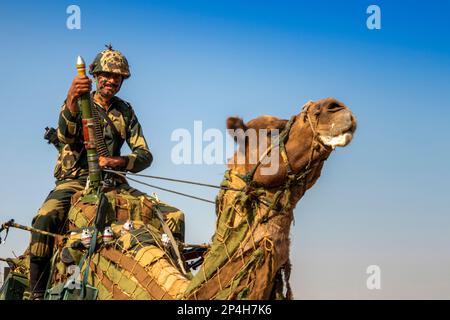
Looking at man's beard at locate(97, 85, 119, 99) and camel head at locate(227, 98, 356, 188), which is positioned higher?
man's beard at locate(97, 85, 119, 99)

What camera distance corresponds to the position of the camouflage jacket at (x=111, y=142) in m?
9.93

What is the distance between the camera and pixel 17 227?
9992 mm

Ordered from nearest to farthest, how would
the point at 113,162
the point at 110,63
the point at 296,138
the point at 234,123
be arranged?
the point at 296,138, the point at 234,123, the point at 113,162, the point at 110,63

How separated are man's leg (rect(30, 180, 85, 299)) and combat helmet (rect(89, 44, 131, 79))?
69.4 inches

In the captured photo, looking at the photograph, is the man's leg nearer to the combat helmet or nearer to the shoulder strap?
the shoulder strap

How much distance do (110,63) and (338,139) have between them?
4.84 metres

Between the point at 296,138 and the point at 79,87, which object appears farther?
Answer: the point at 79,87

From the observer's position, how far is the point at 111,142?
34.7 ft

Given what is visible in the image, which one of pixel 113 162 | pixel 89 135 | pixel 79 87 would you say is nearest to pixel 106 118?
pixel 113 162

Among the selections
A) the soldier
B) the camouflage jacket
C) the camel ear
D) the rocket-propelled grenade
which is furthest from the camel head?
the camouflage jacket

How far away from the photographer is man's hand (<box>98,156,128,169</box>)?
380 inches

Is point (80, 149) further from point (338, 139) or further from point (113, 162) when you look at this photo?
point (338, 139)
